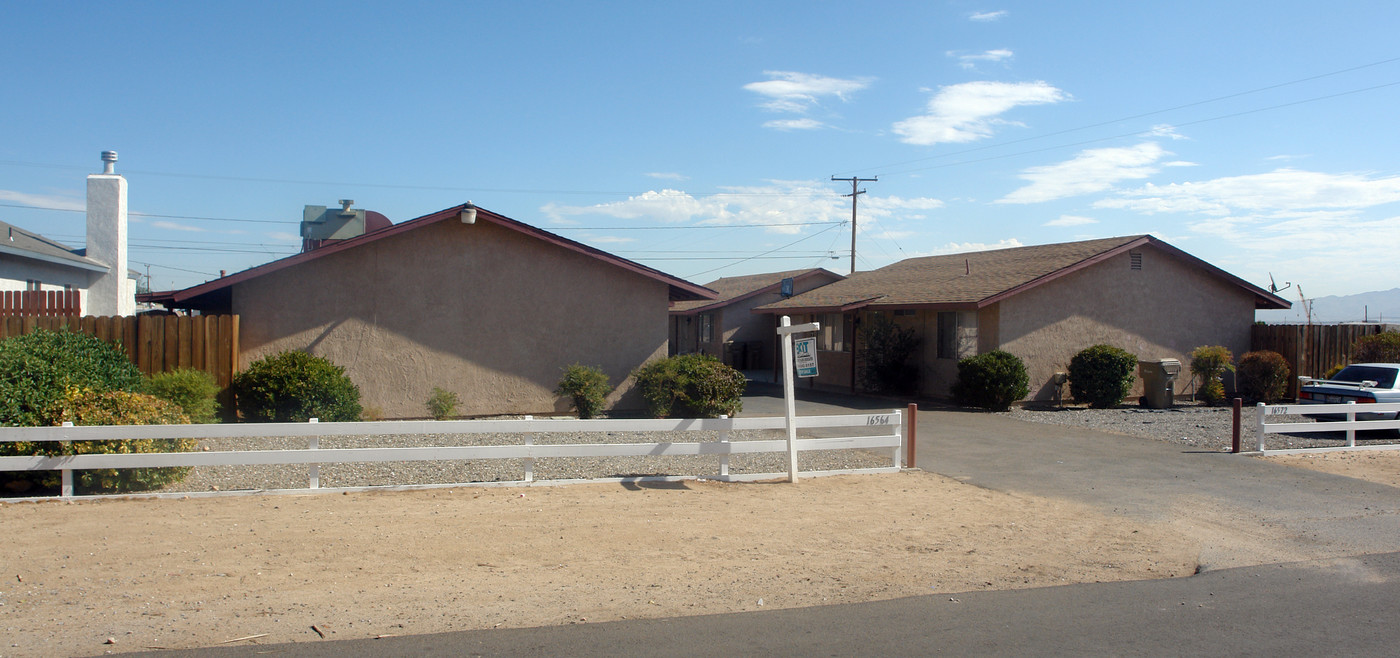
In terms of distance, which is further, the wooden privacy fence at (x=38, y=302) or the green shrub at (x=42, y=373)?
the wooden privacy fence at (x=38, y=302)

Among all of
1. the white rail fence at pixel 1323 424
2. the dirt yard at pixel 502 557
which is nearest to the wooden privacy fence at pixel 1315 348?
the white rail fence at pixel 1323 424

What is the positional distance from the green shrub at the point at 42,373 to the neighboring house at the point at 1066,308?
55.1 feet

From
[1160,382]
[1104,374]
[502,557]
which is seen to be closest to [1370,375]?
[1160,382]

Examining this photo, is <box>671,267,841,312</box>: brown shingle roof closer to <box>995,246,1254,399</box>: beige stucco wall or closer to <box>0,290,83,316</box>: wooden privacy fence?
<box>995,246,1254,399</box>: beige stucco wall

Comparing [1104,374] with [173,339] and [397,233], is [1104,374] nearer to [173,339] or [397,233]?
[397,233]

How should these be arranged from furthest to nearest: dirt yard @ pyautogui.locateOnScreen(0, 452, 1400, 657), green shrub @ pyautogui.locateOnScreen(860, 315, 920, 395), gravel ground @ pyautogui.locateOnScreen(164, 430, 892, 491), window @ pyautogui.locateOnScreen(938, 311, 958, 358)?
green shrub @ pyautogui.locateOnScreen(860, 315, 920, 395) → window @ pyautogui.locateOnScreen(938, 311, 958, 358) → gravel ground @ pyautogui.locateOnScreen(164, 430, 892, 491) → dirt yard @ pyautogui.locateOnScreen(0, 452, 1400, 657)

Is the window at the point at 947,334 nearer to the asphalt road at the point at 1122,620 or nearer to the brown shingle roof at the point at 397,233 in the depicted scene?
the brown shingle roof at the point at 397,233

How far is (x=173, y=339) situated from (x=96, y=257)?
508cm

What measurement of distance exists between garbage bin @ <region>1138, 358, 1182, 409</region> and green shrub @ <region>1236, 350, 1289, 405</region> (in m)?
2.38

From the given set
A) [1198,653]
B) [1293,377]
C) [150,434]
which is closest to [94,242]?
[150,434]

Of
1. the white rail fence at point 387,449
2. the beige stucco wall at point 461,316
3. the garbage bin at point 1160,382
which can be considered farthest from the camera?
the garbage bin at point 1160,382

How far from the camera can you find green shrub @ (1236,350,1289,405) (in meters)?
22.8

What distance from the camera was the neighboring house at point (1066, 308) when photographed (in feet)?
72.6

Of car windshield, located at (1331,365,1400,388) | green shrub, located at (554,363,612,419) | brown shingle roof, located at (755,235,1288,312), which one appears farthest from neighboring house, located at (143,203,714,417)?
car windshield, located at (1331,365,1400,388)
